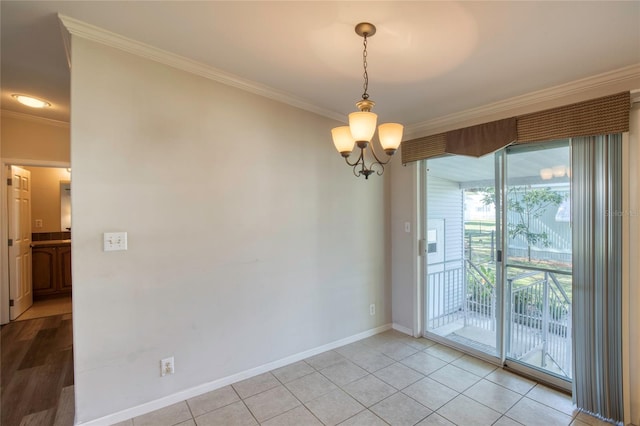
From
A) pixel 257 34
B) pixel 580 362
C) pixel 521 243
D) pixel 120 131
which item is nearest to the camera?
pixel 257 34

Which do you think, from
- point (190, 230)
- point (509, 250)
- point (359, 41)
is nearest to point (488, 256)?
point (509, 250)

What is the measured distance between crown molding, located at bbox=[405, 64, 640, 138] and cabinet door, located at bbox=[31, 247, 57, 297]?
6.28 meters

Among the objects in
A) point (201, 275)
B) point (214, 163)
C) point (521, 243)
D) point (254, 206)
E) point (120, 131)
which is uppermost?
point (120, 131)

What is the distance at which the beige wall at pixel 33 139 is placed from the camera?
11.5ft

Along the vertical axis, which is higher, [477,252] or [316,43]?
[316,43]

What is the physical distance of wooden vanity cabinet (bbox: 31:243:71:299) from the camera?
4.85 m

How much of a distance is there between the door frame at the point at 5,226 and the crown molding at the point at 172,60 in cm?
257

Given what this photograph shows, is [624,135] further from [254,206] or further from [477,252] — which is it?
[254,206]

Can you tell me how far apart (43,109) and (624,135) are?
18.3ft

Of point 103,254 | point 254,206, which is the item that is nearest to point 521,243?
point 254,206

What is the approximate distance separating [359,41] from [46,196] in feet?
20.4

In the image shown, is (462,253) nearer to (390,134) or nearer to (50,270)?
(390,134)

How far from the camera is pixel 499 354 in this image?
294 centimetres

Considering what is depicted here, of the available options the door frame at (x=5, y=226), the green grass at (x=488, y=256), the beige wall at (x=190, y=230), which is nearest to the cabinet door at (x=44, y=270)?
Answer: the door frame at (x=5, y=226)
